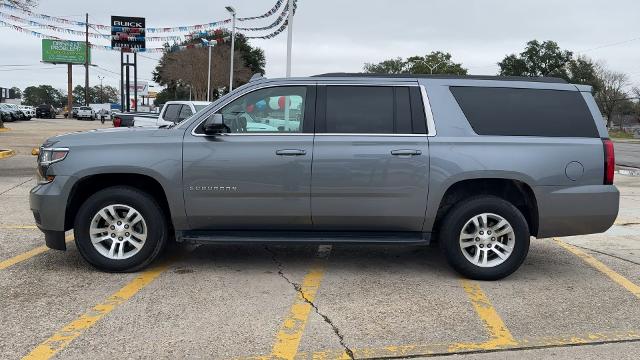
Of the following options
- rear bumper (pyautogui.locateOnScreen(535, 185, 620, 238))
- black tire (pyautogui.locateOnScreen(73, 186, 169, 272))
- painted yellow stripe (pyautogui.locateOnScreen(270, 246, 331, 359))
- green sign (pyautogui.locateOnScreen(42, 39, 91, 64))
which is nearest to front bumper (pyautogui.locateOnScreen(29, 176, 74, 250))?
black tire (pyautogui.locateOnScreen(73, 186, 169, 272))

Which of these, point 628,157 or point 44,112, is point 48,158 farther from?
point 44,112

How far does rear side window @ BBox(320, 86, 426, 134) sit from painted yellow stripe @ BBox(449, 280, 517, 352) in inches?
58.8

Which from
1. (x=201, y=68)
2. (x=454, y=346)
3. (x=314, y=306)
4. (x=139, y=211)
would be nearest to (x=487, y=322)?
(x=454, y=346)

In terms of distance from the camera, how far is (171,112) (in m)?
14.9

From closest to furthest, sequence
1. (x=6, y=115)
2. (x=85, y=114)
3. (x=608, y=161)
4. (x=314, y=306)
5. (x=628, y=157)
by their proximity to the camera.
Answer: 1. (x=314, y=306)
2. (x=608, y=161)
3. (x=628, y=157)
4. (x=6, y=115)
5. (x=85, y=114)

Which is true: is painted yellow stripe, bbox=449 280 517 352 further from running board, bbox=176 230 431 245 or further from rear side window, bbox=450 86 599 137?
rear side window, bbox=450 86 599 137

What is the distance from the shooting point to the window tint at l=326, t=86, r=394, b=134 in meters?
5.30

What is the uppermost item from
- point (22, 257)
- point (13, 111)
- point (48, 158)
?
point (48, 158)

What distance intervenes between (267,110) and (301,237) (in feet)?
4.02

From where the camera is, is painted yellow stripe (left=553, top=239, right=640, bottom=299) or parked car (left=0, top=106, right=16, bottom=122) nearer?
painted yellow stripe (left=553, top=239, right=640, bottom=299)

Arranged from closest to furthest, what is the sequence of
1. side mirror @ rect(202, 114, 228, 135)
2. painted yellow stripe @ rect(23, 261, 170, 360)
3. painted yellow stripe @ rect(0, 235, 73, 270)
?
1. painted yellow stripe @ rect(23, 261, 170, 360)
2. side mirror @ rect(202, 114, 228, 135)
3. painted yellow stripe @ rect(0, 235, 73, 270)

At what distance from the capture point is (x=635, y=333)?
4199mm

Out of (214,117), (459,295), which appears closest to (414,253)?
(459,295)

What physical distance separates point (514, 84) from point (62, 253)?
4.92 meters
